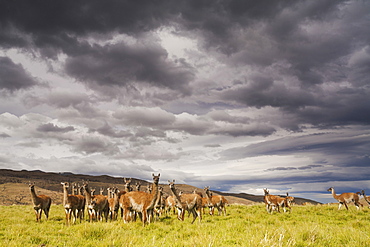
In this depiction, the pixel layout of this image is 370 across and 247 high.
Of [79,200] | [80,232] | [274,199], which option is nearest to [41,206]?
[79,200]

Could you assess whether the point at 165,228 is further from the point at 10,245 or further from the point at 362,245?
the point at 362,245

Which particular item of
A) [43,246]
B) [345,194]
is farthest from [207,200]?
[345,194]

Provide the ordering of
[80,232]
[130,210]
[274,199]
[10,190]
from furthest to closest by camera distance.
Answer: [10,190] → [274,199] → [130,210] → [80,232]

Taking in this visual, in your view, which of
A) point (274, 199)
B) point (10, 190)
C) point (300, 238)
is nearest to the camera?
point (300, 238)

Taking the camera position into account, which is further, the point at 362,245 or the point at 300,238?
the point at 300,238

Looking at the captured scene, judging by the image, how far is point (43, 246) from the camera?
28.0 ft

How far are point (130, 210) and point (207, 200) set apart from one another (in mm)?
7733

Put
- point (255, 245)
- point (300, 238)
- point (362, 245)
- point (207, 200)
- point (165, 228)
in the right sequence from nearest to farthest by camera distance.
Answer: point (255, 245) → point (362, 245) → point (300, 238) → point (165, 228) → point (207, 200)

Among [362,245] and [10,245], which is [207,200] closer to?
[362,245]

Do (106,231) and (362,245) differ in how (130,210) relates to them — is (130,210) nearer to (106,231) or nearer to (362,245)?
(106,231)

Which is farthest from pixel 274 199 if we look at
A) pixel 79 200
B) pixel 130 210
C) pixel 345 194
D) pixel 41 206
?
pixel 41 206

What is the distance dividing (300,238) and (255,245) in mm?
3657

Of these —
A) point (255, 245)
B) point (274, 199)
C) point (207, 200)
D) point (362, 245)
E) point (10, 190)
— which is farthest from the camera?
point (10, 190)

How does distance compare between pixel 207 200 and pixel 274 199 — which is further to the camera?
pixel 274 199
